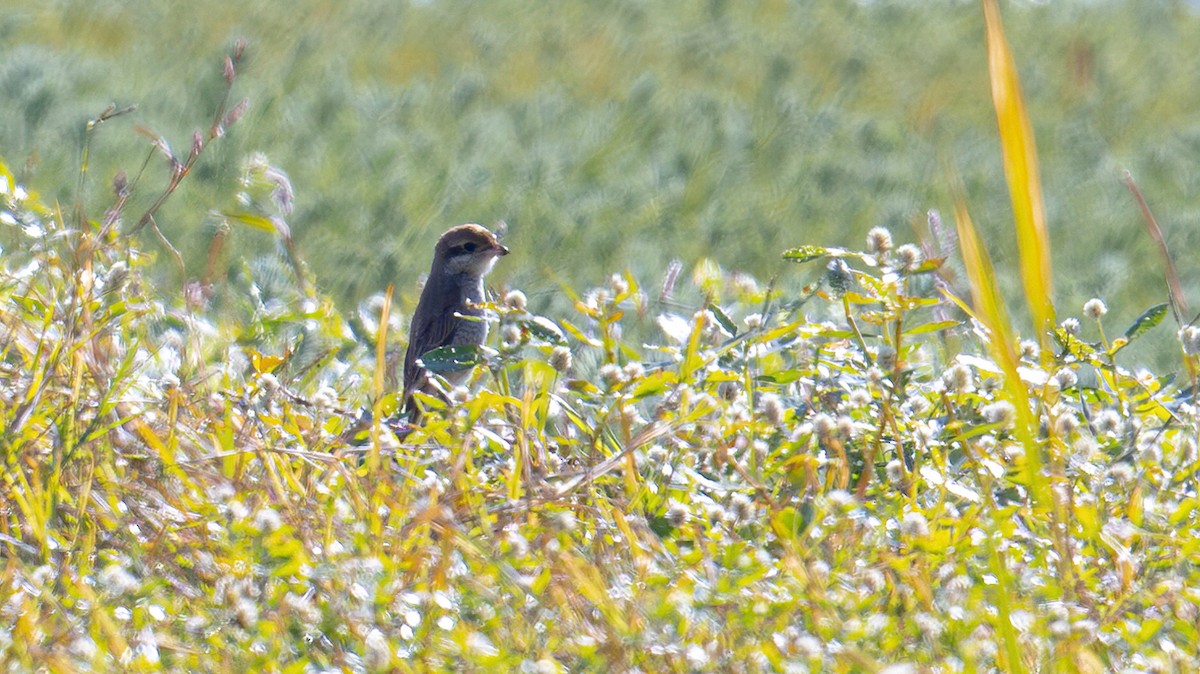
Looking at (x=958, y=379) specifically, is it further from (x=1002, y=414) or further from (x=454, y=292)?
(x=454, y=292)

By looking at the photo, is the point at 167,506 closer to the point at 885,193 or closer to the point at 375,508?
the point at 375,508

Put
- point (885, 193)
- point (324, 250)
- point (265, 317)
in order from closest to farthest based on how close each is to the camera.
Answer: point (265, 317) < point (324, 250) < point (885, 193)

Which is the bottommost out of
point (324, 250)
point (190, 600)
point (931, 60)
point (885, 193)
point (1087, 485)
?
point (190, 600)

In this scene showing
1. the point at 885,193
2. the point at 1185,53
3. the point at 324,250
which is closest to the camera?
the point at 324,250

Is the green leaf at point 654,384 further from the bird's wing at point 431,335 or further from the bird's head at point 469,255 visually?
the bird's head at point 469,255

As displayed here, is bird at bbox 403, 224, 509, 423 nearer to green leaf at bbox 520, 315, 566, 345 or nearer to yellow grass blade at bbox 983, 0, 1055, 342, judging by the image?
green leaf at bbox 520, 315, 566, 345

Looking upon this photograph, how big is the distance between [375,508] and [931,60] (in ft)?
39.9

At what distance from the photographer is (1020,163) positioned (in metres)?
1.98

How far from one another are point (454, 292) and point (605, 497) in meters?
2.51

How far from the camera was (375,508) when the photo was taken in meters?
3.20

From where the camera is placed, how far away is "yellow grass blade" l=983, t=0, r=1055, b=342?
1974 millimetres

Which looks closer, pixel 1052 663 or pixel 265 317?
pixel 1052 663

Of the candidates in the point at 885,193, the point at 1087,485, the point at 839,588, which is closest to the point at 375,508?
the point at 839,588

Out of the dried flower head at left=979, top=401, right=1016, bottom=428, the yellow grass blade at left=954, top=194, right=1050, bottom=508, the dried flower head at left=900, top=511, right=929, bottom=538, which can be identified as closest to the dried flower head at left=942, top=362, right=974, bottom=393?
the dried flower head at left=979, top=401, right=1016, bottom=428
